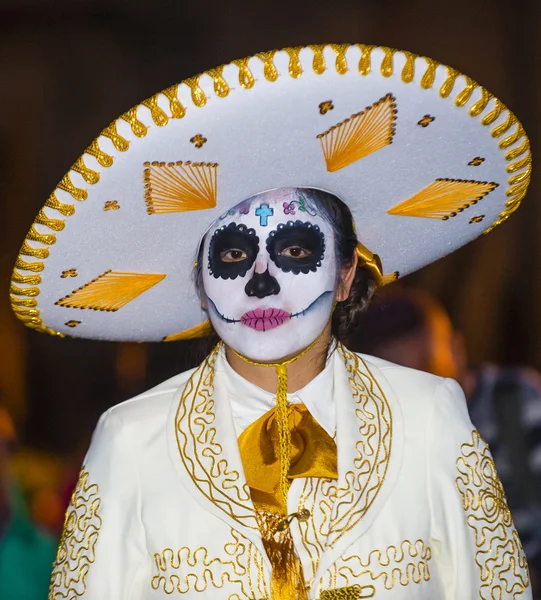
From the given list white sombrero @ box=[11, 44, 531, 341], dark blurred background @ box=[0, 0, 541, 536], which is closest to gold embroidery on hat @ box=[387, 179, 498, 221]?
white sombrero @ box=[11, 44, 531, 341]

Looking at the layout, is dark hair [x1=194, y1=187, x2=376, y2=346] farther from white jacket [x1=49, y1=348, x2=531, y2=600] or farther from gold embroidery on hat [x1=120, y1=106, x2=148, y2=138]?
gold embroidery on hat [x1=120, y1=106, x2=148, y2=138]

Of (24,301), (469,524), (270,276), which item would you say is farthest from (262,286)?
(469,524)

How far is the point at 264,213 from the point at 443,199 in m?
0.35

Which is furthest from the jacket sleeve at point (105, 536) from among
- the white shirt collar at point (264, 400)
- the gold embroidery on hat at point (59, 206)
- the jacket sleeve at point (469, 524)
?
the jacket sleeve at point (469, 524)

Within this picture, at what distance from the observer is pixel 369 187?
1.78 metres

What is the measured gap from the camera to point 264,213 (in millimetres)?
1717

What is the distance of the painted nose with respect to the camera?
1.66 meters

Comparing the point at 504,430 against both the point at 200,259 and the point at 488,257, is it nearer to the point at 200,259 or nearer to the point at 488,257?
the point at 488,257

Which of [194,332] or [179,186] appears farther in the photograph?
[194,332]

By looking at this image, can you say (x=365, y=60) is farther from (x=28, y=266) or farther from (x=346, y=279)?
(x=28, y=266)

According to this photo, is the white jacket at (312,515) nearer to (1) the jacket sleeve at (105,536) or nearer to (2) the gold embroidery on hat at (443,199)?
(1) the jacket sleeve at (105,536)

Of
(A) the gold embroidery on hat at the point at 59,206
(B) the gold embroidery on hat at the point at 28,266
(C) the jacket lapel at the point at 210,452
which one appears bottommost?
(C) the jacket lapel at the point at 210,452

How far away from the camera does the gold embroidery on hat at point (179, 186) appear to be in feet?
5.18

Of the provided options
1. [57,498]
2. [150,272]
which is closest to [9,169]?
[57,498]
